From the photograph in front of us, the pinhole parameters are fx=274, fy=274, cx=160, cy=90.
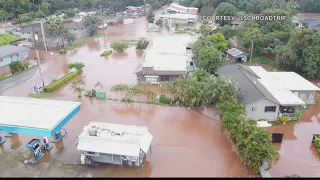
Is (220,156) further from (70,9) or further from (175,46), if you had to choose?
(70,9)

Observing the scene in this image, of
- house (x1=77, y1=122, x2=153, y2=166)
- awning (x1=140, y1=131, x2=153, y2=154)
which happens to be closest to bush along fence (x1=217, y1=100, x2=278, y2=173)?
awning (x1=140, y1=131, x2=153, y2=154)

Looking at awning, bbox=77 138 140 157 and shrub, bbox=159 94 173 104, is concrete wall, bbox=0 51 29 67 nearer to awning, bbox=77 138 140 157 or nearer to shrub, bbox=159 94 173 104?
shrub, bbox=159 94 173 104

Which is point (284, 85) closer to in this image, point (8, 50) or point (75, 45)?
point (75, 45)

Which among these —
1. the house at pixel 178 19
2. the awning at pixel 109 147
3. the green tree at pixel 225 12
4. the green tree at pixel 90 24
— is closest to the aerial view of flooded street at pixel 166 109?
the awning at pixel 109 147

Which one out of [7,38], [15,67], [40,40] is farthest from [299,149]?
[7,38]

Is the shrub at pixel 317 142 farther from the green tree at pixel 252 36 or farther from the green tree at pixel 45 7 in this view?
the green tree at pixel 45 7

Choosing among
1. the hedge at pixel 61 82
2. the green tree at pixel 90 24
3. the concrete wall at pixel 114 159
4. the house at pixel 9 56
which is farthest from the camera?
the green tree at pixel 90 24
